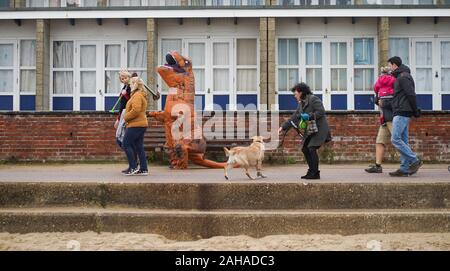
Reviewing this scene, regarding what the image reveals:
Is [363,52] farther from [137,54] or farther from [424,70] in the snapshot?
[137,54]

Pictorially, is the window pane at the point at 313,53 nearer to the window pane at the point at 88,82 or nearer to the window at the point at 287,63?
the window at the point at 287,63

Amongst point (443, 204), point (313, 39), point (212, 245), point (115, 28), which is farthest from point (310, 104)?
point (115, 28)

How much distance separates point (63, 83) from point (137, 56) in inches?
120

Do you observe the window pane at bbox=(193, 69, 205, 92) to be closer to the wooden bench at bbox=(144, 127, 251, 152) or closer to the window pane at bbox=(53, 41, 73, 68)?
the window pane at bbox=(53, 41, 73, 68)

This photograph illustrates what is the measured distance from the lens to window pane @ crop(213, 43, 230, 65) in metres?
20.8

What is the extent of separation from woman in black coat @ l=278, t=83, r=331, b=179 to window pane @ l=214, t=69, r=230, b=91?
11.8m

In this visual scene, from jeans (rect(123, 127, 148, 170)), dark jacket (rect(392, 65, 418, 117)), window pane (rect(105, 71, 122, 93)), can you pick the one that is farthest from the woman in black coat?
window pane (rect(105, 71, 122, 93))

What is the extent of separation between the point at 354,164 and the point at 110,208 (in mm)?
7582

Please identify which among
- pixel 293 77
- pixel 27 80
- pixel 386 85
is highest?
pixel 293 77

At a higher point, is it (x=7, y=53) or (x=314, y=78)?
(x=7, y=53)

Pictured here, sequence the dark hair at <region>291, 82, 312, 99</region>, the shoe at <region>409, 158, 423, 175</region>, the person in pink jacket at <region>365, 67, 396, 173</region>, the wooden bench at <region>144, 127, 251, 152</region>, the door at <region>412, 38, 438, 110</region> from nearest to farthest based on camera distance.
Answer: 1. the dark hair at <region>291, 82, 312, 99</region>
2. the shoe at <region>409, 158, 423, 175</region>
3. the person in pink jacket at <region>365, 67, 396, 173</region>
4. the wooden bench at <region>144, 127, 251, 152</region>
5. the door at <region>412, 38, 438, 110</region>

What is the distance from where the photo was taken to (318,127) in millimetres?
8844

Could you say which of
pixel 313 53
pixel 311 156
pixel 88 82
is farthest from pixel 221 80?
pixel 311 156

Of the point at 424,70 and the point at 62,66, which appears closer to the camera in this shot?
the point at 424,70
